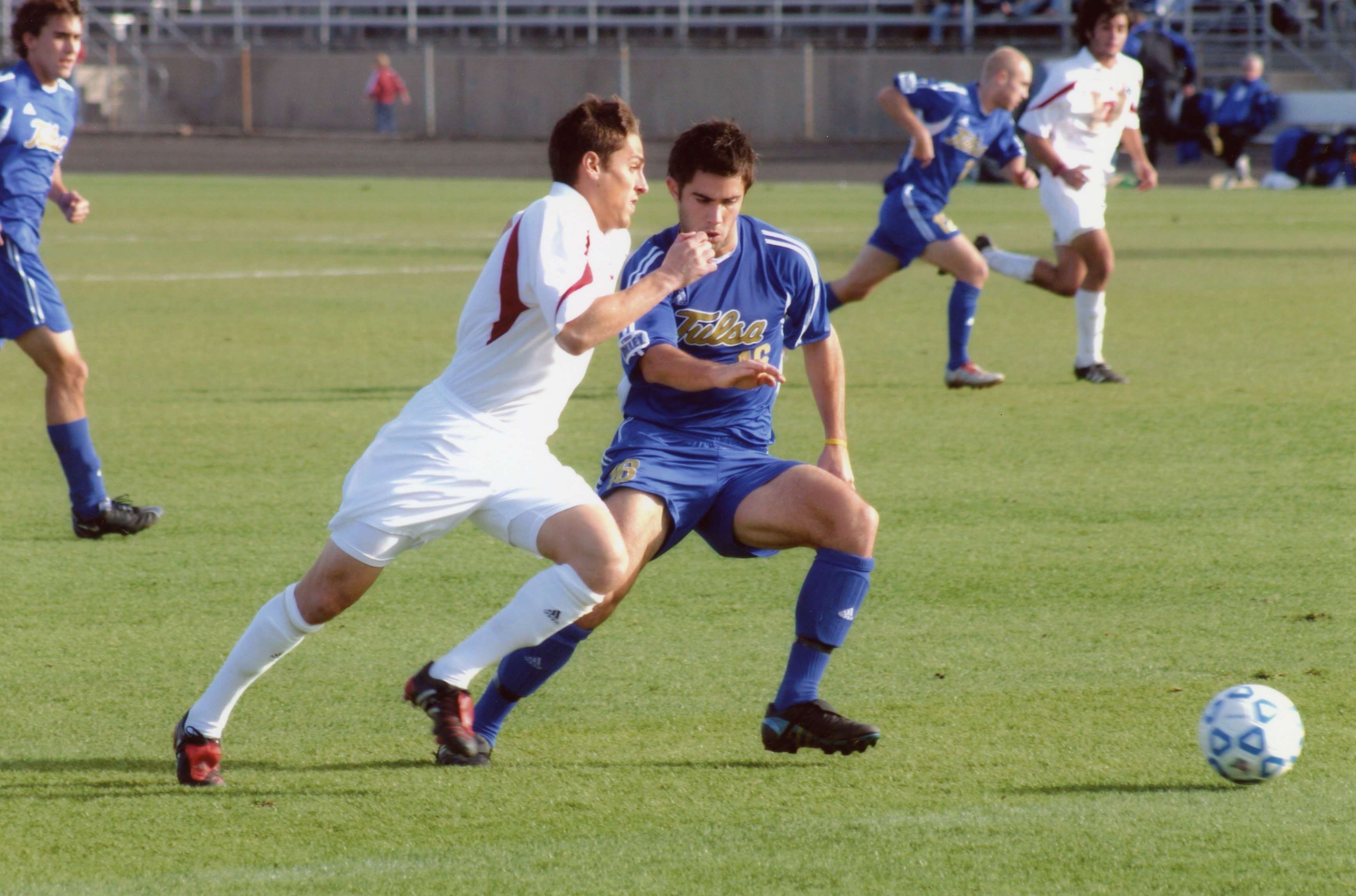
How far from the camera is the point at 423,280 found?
15.5m

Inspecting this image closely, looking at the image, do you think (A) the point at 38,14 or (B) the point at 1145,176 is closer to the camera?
(A) the point at 38,14

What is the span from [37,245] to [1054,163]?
19.2 ft

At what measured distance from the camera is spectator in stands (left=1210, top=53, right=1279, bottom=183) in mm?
30750

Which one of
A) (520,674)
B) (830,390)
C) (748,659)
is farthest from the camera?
(748,659)

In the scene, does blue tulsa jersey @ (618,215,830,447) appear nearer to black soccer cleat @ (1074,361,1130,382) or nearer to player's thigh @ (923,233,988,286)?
player's thigh @ (923,233,988,286)

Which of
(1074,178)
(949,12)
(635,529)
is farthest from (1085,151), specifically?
(949,12)

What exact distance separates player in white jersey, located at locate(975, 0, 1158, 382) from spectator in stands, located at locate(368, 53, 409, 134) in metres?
33.5

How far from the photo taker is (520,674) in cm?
429

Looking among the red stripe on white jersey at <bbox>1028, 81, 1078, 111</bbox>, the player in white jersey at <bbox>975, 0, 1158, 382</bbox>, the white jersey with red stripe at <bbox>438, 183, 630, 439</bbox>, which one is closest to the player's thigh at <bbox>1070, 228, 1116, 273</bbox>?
the player in white jersey at <bbox>975, 0, 1158, 382</bbox>

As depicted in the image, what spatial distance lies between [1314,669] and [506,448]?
94.6 inches

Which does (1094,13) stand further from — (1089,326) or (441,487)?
(441,487)

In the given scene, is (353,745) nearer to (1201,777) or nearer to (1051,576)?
(1201,777)

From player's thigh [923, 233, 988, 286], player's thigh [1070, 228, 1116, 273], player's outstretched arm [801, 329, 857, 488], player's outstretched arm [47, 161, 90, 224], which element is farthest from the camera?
player's thigh [1070, 228, 1116, 273]

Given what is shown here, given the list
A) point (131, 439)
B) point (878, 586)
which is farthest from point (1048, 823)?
point (131, 439)
